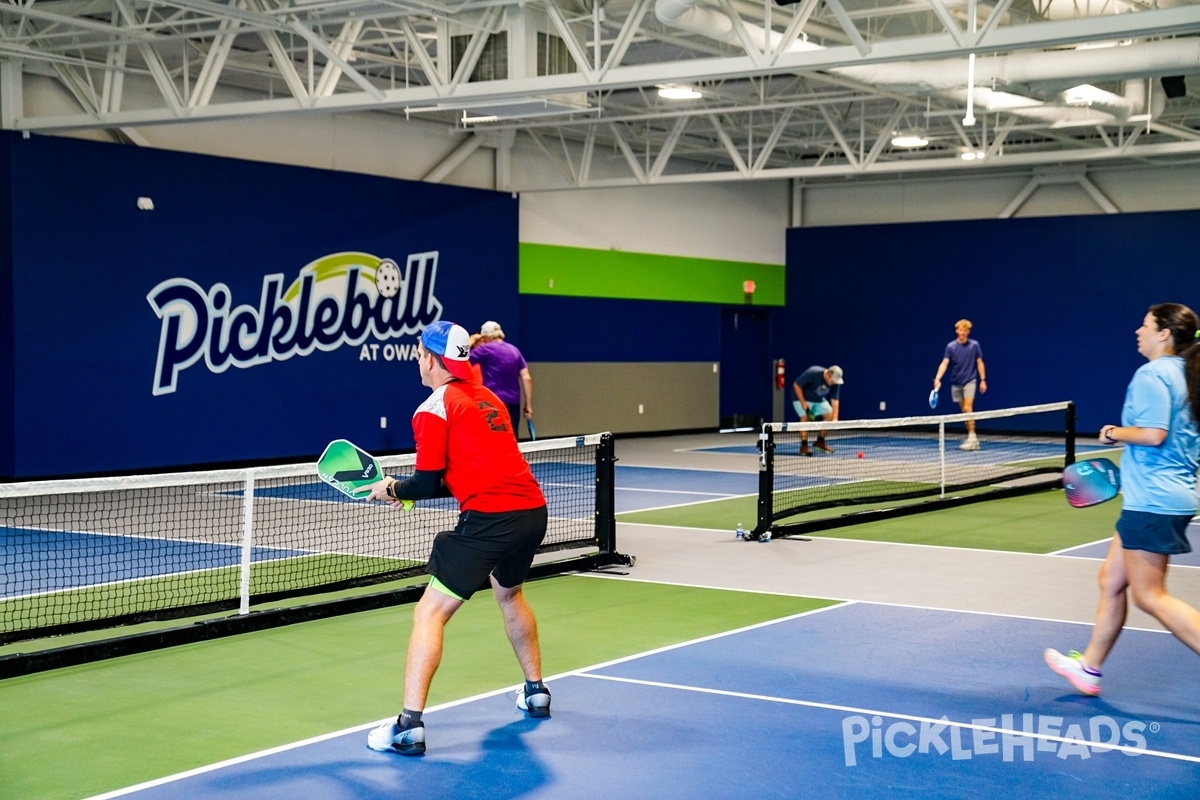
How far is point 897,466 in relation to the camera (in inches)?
773

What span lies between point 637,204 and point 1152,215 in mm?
9673

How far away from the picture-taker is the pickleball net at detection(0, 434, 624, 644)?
8.23 m

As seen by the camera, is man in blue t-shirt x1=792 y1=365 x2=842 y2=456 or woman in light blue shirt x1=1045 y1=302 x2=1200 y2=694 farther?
man in blue t-shirt x1=792 y1=365 x2=842 y2=456

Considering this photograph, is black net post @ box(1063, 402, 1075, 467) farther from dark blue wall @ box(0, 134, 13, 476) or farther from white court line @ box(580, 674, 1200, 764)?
dark blue wall @ box(0, 134, 13, 476)

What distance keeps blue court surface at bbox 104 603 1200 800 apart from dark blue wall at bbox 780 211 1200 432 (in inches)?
796

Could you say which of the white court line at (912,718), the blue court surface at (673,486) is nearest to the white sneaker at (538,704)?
the white court line at (912,718)

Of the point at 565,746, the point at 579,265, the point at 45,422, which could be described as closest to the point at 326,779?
the point at 565,746

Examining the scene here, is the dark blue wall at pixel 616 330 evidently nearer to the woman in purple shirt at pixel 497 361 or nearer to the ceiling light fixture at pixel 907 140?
the ceiling light fixture at pixel 907 140

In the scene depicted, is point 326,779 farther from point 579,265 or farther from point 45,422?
point 579,265

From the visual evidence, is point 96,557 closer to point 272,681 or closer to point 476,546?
point 272,681

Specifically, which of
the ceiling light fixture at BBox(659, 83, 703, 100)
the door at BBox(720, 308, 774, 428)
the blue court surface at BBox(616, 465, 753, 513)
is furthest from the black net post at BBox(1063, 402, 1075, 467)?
the door at BBox(720, 308, 774, 428)

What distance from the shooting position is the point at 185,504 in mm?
15156

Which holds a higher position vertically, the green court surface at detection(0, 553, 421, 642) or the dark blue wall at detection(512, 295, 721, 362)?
the dark blue wall at detection(512, 295, 721, 362)

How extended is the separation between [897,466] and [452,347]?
14.6 meters
